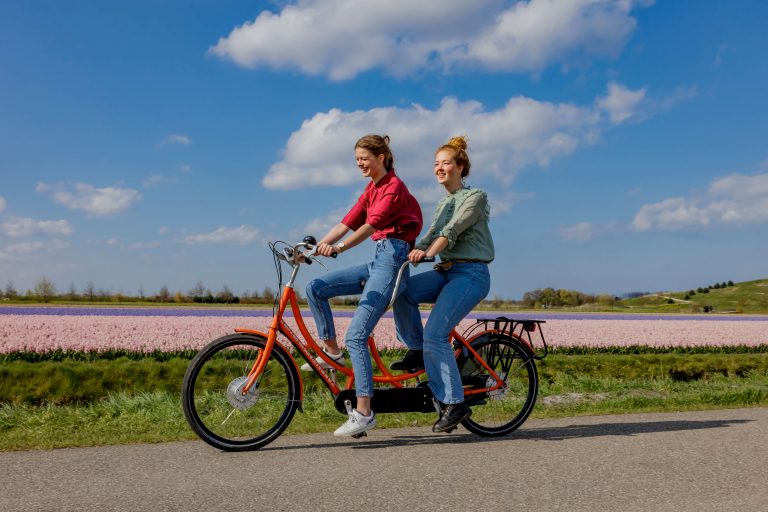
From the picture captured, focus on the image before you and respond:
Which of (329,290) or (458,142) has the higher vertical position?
(458,142)

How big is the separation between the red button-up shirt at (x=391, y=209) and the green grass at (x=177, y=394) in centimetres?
195

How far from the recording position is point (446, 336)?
5.96 meters

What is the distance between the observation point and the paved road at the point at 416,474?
13.9 ft

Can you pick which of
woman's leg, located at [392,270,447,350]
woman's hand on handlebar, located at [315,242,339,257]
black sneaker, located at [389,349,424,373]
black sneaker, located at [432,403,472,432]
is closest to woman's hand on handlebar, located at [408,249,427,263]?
woman's leg, located at [392,270,447,350]

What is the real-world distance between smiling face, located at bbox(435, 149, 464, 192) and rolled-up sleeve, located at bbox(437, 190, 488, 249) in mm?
275

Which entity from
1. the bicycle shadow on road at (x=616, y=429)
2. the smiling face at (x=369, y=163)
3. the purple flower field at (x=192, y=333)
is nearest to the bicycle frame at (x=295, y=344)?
the smiling face at (x=369, y=163)

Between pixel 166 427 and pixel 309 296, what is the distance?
216 centimetres

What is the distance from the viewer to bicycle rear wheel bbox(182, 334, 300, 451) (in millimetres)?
5555

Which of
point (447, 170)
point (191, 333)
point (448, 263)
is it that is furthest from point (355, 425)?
point (191, 333)

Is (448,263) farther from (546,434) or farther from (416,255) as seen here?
(546,434)

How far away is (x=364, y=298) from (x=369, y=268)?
0.29 meters

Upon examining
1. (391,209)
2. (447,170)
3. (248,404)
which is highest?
(447,170)

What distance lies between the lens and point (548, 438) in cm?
610

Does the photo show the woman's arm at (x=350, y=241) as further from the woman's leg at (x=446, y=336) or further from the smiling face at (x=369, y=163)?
the woman's leg at (x=446, y=336)
